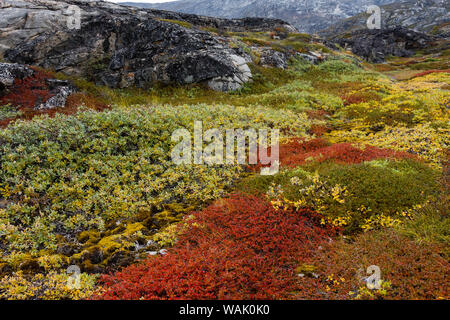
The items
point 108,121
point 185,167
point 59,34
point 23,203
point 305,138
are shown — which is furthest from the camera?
point 59,34

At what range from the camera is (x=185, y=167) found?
11.2m

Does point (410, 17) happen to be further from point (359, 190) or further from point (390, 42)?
point (359, 190)

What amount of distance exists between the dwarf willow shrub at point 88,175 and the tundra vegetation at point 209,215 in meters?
0.05

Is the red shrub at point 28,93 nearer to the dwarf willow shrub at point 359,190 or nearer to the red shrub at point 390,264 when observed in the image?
the dwarf willow shrub at point 359,190

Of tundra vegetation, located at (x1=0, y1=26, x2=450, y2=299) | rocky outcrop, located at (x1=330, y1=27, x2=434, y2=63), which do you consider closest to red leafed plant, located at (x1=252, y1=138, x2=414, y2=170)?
tundra vegetation, located at (x1=0, y1=26, x2=450, y2=299)

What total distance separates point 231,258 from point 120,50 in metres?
30.3

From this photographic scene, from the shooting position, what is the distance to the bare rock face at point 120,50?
26531mm

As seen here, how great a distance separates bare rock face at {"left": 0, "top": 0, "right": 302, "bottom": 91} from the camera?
26.5 metres

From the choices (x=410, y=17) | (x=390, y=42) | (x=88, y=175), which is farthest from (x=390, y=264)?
(x=410, y=17)

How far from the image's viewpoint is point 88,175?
31.7ft

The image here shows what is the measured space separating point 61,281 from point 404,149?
1365cm

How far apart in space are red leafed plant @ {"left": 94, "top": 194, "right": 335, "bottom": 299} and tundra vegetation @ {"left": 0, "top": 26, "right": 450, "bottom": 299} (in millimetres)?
34

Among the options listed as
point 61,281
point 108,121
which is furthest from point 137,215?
point 108,121

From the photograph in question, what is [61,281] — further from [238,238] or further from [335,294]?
[335,294]
